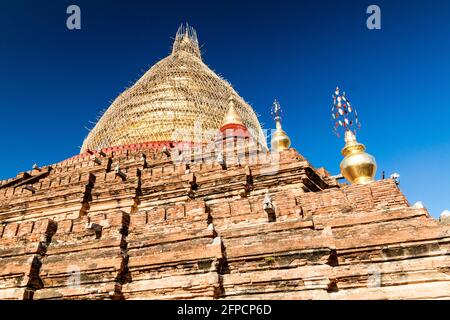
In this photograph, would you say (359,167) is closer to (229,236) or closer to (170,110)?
(229,236)

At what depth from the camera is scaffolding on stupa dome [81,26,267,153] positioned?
24.1 m

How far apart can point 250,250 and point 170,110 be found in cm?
1733

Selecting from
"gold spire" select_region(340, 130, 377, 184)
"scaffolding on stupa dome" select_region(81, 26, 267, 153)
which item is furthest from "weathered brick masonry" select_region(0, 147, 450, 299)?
"scaffolding on stupa dome" select_region(81, 26, 267, 153)

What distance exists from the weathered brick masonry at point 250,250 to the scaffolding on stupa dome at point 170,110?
11973 mm

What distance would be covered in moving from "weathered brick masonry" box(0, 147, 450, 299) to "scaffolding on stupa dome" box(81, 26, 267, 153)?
12.0 meters

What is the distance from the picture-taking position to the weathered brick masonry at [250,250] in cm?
827

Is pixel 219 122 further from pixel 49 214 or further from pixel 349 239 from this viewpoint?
pixel 349 239

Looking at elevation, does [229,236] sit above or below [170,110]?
below

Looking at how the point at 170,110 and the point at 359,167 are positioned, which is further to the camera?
the point at 170,110

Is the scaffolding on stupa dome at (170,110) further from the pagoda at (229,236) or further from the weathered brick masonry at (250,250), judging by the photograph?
the weathered brick masonry at (250,250)

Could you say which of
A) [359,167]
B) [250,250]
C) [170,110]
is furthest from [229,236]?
[170,110]

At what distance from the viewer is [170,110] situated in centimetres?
2531

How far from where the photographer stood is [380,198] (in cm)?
942
